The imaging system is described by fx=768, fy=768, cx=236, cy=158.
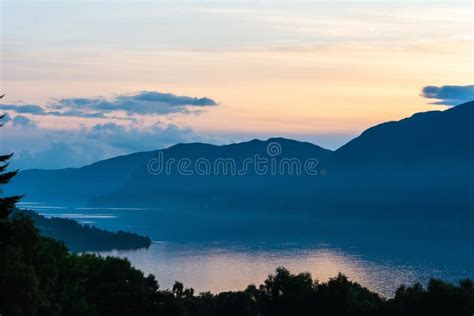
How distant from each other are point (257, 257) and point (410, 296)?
98249 mm

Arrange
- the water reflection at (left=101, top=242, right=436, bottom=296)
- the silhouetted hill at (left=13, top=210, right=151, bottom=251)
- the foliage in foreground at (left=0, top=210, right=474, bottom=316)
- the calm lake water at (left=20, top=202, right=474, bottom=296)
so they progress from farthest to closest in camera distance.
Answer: the silhouetted hill at (left=13, top=210, right=151, bottom=251)
the calm lake water at (left=20, top=202, right=474, bottom=296)
the water reflection at (left=101, top=242, right=436, bottom=296)
the foliage in foreground at (left=0, top=210, right=474, bottom=316)

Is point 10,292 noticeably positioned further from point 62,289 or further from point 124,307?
point 124,307

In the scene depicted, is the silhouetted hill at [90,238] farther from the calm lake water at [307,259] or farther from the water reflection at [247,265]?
the water reflection at [247,265]

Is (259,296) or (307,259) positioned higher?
(259,296)

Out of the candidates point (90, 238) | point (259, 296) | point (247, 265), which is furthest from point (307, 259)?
point (259, 296)

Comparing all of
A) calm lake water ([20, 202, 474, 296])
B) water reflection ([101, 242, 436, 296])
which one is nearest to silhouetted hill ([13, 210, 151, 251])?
calm lake water ([20, 202, 474, 296])

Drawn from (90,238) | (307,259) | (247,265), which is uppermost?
(90,238)

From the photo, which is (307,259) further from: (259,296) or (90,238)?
(259,296)

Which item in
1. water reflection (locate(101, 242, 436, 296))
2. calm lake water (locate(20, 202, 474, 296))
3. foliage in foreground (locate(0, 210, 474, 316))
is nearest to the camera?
foliage in foreground (locate(0, 210, 474, 316))

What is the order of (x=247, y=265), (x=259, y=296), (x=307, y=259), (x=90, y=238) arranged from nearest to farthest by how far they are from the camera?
(x=259, y=296) → (x=247, y=265) → (x=307, y=259) → (x=90, y=238)

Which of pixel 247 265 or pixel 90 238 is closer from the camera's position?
pixel 247 265

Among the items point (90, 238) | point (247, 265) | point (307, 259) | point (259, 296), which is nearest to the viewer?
point (259, 296)

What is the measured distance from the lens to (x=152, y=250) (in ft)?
543

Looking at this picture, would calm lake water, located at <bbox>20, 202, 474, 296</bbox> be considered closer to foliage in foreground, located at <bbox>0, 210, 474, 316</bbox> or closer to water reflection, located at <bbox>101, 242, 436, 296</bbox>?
water reflection, located at <bbox>101, 242, 436, 296</bbox>
